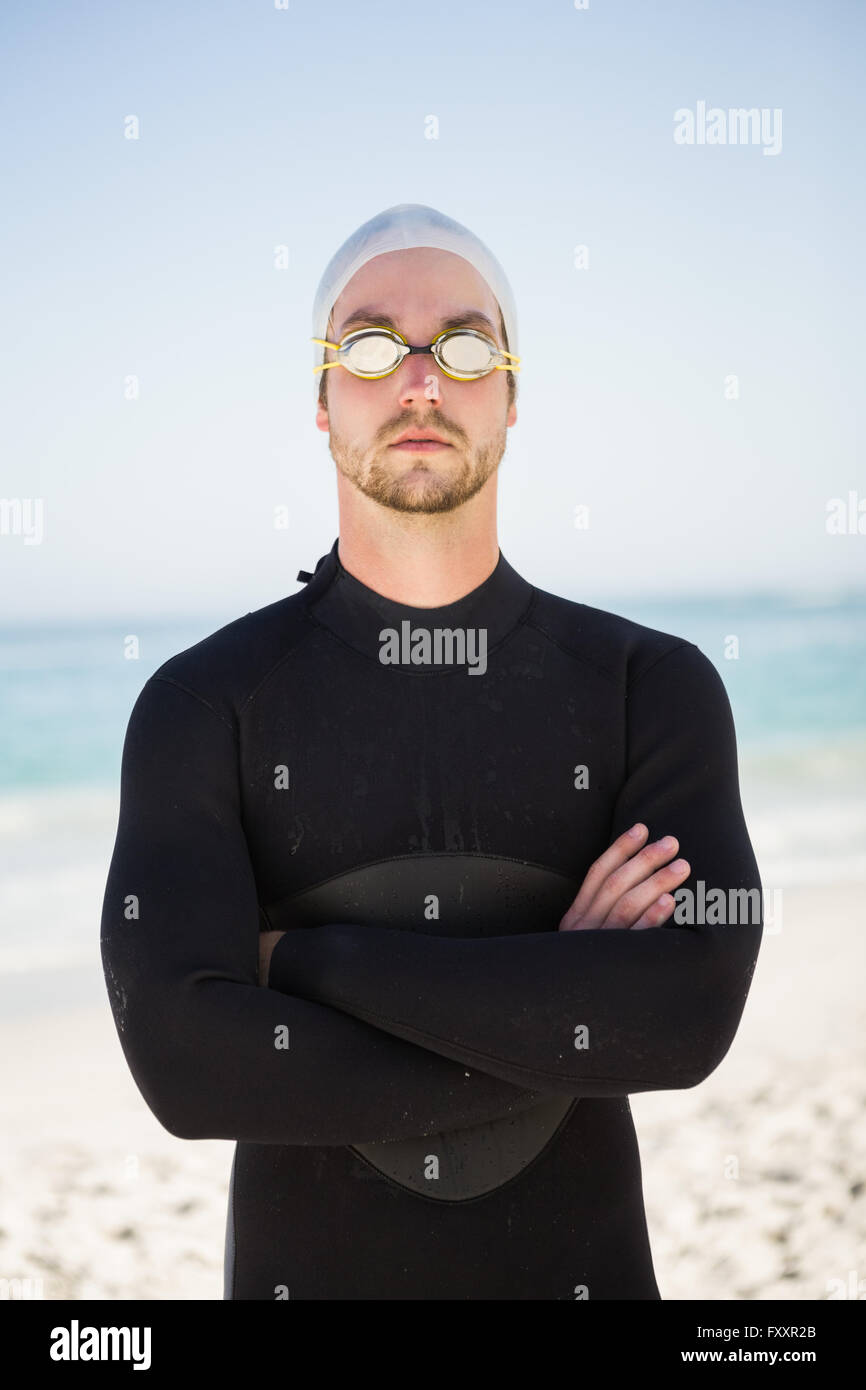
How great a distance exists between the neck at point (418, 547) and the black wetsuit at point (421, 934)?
0.04m

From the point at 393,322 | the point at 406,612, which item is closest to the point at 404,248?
the point at 393,322

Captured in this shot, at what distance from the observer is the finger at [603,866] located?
2494mm

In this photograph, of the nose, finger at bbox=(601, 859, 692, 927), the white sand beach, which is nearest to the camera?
finger at bbox=(601, 859, 692, 927)

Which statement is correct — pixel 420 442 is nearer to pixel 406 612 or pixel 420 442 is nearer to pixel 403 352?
pixel 403 352

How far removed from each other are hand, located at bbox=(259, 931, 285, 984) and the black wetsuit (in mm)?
36

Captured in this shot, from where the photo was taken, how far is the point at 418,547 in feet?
8.91

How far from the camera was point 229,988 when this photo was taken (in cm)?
231

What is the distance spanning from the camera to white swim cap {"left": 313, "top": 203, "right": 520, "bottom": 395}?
9.00 feet

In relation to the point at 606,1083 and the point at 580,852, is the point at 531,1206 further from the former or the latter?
the point at 580,852

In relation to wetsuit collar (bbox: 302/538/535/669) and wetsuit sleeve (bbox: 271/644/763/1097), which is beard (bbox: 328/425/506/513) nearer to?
wetsuit collar (bbox: 302/538/535/669)

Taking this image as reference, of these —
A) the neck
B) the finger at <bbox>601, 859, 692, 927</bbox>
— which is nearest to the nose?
the neck

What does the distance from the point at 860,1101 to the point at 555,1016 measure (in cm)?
545
